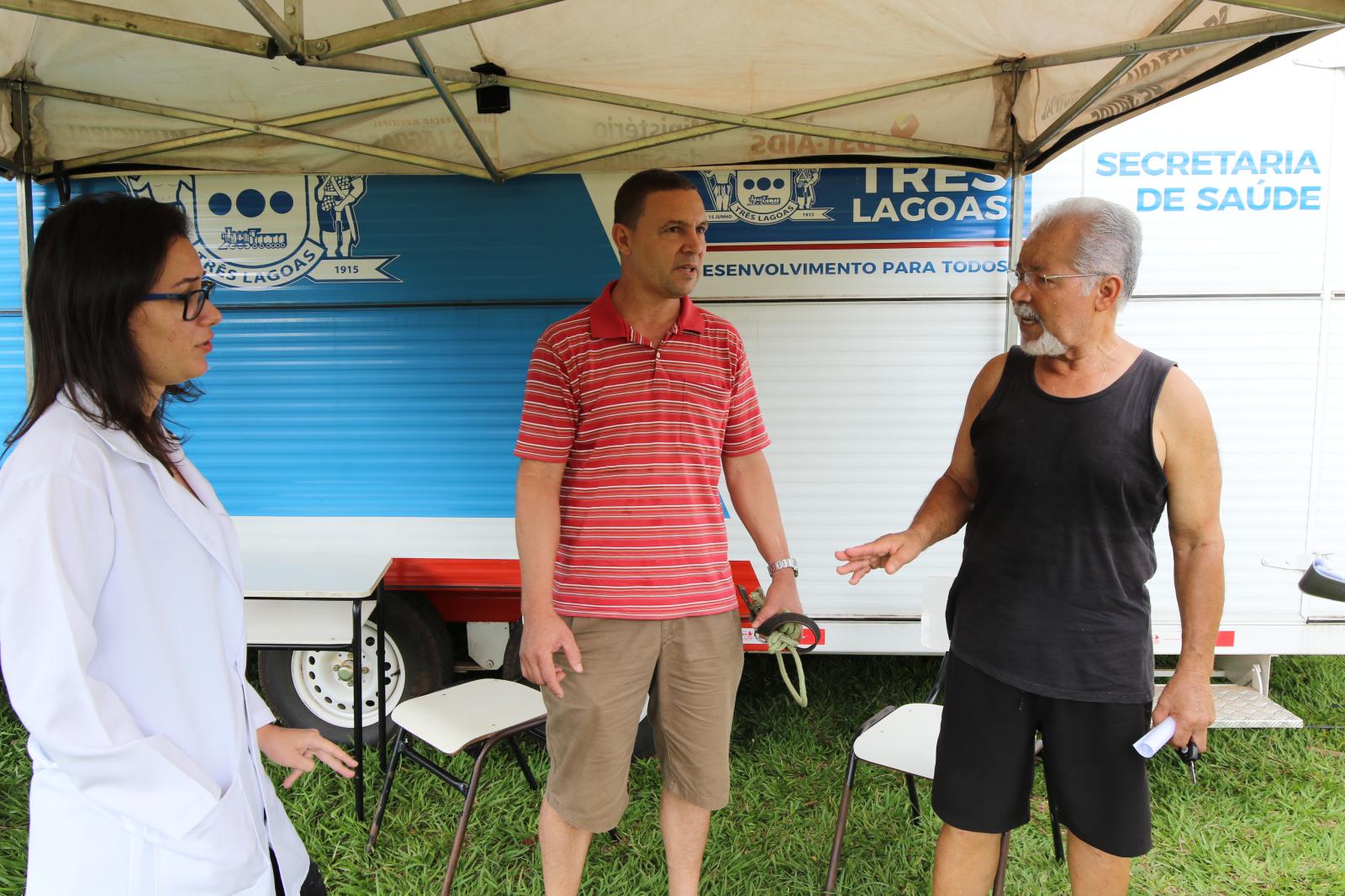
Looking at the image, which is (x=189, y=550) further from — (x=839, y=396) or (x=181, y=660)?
(x=839, y=396)

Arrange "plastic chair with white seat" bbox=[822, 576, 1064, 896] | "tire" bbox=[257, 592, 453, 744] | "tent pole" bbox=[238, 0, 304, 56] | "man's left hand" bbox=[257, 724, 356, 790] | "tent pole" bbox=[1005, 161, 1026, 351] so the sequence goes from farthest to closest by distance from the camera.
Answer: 1. "tire" bbox=[257, 592, 453, 744]
2. "tent pole" bbox=[1005, 161, 1026, 351]
3. "plastic chair with white seat" bbox=[822, 576, 1064, 896]
4. "tent pole" bbox=[238, 0, 304, 56]
5. "man's left hand" bbox=[257, 724, 356, 790]

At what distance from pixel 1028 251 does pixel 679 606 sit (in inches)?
44.4

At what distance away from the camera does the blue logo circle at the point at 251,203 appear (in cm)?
340

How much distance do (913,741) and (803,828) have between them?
0.70 metres

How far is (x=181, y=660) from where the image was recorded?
1.17 m

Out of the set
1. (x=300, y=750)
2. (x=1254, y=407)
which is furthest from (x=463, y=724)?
(x=1254, y=407)

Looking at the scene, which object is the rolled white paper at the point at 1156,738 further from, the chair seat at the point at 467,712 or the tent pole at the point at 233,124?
the tent pole at the point at 233,124

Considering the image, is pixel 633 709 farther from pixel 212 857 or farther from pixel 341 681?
pixel 341 681

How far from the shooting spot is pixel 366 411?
3477mm

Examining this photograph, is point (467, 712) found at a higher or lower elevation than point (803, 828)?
higher

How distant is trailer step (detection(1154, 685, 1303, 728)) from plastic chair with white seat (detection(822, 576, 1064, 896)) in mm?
915

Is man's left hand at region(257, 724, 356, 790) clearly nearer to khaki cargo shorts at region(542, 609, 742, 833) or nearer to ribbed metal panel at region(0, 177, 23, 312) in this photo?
khaki cargo shorts at region(542, 609, 742, 833)

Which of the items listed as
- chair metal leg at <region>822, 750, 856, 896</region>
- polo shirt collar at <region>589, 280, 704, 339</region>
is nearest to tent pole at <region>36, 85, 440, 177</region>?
polo shirt collar at <region>589, 280, 704, 339</region>

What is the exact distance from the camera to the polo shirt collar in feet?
6.88
